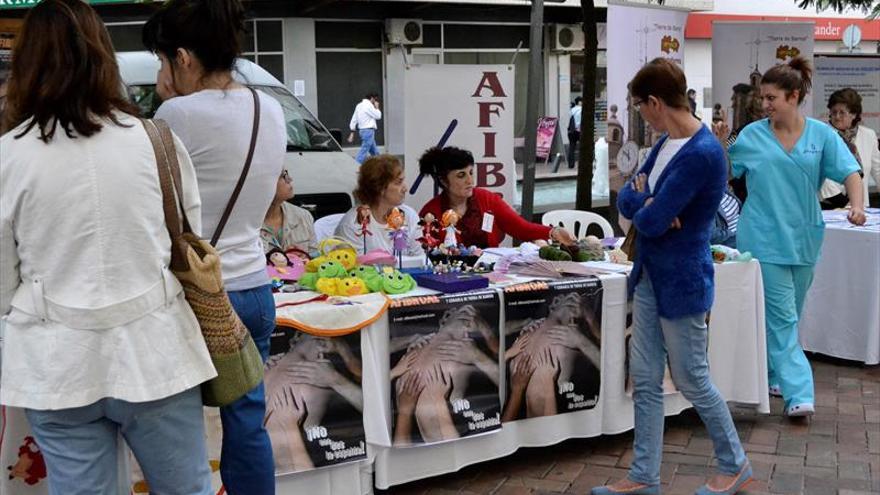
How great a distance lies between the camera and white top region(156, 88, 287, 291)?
8.36ft

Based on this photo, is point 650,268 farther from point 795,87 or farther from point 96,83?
point 96,83

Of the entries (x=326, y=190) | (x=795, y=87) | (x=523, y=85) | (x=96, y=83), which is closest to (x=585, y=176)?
(x=326, y=190)

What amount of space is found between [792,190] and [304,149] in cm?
463

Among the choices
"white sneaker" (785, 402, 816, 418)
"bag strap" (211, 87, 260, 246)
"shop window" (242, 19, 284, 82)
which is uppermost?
"shop window" (242, 19, 284, 82)

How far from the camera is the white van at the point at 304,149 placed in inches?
301

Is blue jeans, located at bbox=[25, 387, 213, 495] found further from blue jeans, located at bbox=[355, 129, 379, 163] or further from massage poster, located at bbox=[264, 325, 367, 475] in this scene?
blue jeans, located at bbox=[355, 129, 379, 163]

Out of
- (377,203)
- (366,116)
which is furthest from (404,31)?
(377,203)

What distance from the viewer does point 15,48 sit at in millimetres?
2139

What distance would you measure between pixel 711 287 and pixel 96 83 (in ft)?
7.50

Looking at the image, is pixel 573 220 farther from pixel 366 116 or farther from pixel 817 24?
pixel 817 24

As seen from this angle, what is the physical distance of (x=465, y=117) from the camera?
6.20 m

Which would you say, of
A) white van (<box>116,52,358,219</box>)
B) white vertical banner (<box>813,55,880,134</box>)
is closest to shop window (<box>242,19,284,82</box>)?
white van (<box>116,52,358,219</box>)

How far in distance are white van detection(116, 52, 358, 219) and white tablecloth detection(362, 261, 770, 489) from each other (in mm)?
3431

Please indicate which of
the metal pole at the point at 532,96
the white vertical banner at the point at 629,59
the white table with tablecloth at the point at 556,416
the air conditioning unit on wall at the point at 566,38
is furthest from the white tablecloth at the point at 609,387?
the air conditioning unit on wall at the point at 566,38
